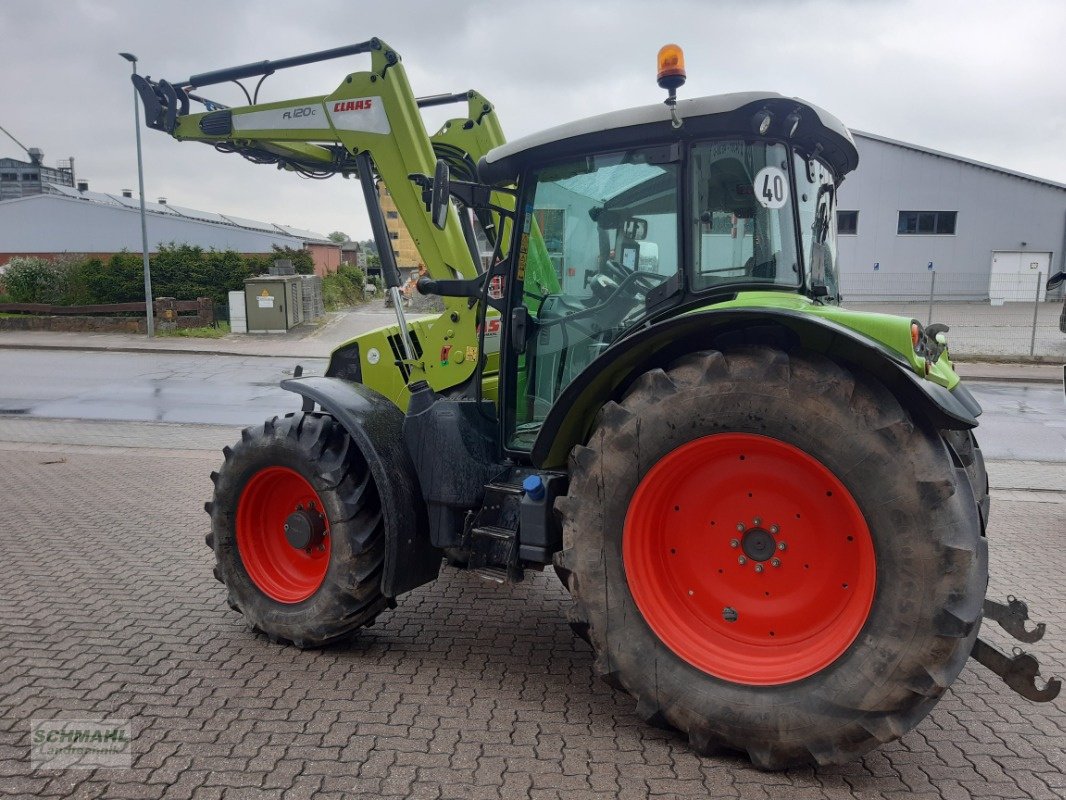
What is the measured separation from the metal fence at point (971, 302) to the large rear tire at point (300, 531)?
65.5 ft

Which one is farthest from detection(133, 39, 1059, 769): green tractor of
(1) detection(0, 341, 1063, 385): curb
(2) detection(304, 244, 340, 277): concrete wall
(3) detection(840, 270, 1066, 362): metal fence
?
(2) detection(304, 244, 340, 277): concrete wall

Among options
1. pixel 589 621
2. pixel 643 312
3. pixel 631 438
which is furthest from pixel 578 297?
pixel 589 621

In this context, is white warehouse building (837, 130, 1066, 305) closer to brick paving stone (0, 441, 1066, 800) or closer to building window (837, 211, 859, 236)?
building window (837, 211, 859, 236)

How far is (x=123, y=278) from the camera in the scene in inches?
992

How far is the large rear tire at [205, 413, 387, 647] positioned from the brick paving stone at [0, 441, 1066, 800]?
22 centimetres

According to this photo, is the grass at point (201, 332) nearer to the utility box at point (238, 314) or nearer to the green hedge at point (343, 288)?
the utility box at point (238, 314)

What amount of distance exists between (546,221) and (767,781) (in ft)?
8.01

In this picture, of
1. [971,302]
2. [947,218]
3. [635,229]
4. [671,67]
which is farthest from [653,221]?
[947,218]

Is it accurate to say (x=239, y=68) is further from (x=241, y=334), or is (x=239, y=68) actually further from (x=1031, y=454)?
(x=241, y=334)

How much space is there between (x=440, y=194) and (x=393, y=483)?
1333mm

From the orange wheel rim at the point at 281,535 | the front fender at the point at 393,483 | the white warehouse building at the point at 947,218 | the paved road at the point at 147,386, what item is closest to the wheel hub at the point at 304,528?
the orange wheel rim at the point at 281,535

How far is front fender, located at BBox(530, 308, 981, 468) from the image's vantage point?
282cm

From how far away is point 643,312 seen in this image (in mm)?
3555

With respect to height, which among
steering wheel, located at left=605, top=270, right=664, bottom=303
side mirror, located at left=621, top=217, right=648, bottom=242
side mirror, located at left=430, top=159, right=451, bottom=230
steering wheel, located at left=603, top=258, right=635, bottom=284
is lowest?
steering wheel, located at left=605, top=270, right=664, bottom=303
